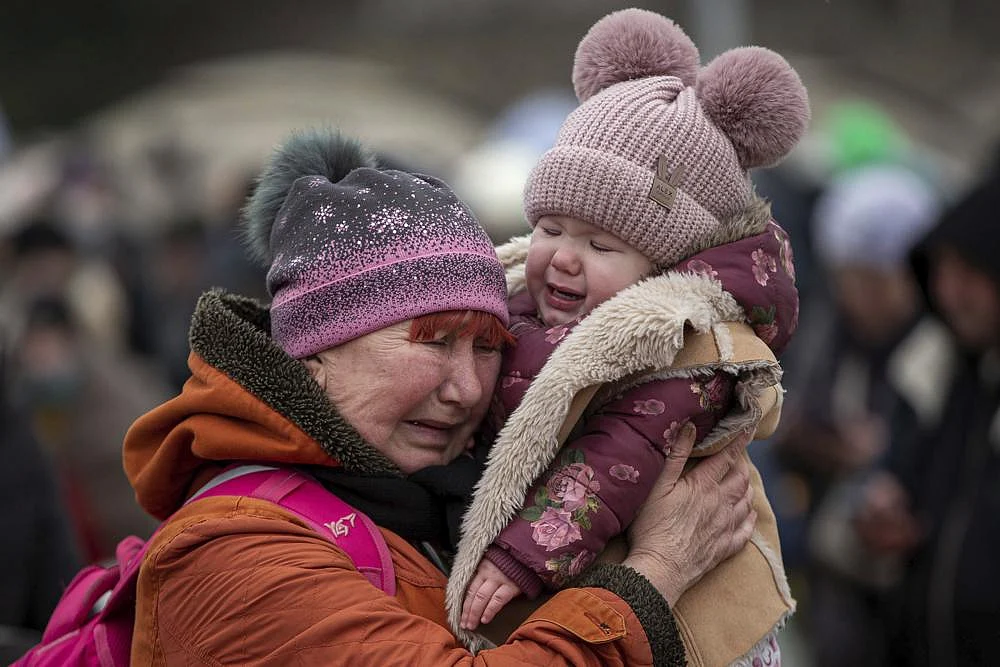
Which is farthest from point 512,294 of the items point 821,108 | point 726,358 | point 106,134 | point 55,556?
point 106,134

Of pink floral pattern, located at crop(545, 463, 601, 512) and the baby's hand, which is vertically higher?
pink floral pattern, located at crop(545, 463, 601, 512)

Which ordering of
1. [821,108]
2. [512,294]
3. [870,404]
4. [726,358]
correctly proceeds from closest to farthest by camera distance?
[726,358], [512,294], [870,404], [821,108]

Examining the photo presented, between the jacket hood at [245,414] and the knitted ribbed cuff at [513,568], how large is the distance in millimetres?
245

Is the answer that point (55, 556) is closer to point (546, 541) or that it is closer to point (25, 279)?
point (546, 541)

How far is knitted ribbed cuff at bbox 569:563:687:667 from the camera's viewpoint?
238cm

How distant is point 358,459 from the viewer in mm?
2465

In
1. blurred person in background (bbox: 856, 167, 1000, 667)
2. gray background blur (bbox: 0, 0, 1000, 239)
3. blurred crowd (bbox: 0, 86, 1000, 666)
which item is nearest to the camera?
blurred person in background (bbox: 856, 167, 1000, 667)

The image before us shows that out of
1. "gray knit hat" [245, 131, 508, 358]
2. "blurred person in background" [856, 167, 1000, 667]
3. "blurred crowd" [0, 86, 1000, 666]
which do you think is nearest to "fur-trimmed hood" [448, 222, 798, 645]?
"gray knit hat" [245, 131, 508, 358]

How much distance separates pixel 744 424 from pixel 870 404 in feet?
12.3

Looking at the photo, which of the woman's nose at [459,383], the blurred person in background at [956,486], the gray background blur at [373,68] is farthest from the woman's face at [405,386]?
the gray background blur at [373,68]

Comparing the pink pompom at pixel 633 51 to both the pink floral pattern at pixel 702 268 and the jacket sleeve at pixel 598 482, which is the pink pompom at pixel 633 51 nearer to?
the pink floral pattern at pixel 702 268

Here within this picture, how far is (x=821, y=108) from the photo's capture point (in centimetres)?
1487

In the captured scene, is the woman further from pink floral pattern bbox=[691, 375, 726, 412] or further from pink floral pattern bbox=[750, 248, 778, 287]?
pink floral pattern bbox=[750, 248, 778, 287]

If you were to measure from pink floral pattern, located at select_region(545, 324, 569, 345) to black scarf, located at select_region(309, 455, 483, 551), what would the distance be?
0.94 ft
